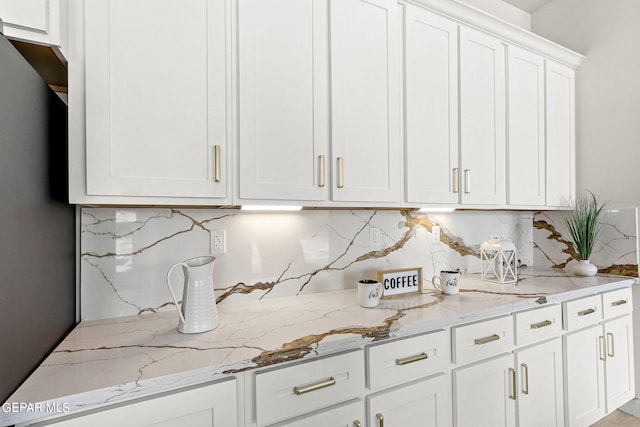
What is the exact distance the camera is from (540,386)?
5.85ft

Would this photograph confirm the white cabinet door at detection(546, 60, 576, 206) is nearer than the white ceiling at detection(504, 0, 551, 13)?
Yes

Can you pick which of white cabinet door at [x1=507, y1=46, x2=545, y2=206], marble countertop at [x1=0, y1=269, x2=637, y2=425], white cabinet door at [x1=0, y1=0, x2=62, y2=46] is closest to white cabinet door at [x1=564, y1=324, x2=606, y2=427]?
marble countertop at [x1=0, y1=269, x2=637, y2=425]

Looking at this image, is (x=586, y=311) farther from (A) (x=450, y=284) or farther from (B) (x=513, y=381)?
(A) (x=450, y=284)

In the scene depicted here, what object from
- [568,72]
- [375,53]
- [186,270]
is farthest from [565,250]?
[186,270]

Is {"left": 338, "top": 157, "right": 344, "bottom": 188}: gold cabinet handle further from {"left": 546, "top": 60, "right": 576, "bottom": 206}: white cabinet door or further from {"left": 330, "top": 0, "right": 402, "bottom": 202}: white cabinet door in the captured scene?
{"left": 546, "top": 60, "right": 576, "bottom": 206}: white cabinet door

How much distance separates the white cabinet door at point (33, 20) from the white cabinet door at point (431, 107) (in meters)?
1.43

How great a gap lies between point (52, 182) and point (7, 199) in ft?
1.14

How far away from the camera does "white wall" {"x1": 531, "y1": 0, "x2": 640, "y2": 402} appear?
2326 mm

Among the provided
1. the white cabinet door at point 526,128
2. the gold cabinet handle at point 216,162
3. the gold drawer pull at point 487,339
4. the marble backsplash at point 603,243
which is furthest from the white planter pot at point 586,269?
the gold cabinet handle at point 216,162

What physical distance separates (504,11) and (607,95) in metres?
1.02

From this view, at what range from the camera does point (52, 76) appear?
1.27m

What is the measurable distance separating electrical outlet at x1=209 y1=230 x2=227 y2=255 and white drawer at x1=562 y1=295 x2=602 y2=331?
1.83 meters

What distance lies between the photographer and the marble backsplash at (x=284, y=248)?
144 cm

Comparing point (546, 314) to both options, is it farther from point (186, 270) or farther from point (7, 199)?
point (7, 199)
